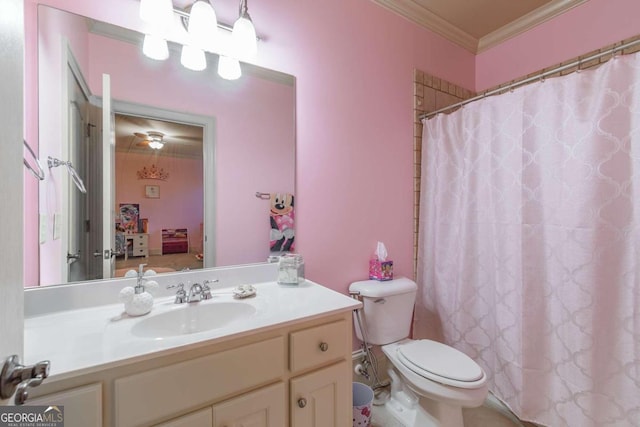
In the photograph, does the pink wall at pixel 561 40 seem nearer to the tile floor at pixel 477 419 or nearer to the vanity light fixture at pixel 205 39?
the vanity light fixture at pixel 205 39

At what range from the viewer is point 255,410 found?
913 mm

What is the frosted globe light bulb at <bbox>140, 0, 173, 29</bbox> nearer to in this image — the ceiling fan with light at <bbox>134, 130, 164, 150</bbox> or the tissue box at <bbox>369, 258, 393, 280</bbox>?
the ceiling fan with light at <bbox>134, 130, 164, 150</bbox>

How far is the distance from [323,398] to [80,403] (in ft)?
2.39

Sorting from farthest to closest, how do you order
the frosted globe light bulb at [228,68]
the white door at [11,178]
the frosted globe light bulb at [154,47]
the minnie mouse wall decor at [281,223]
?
the minnie mouse wall decor at [281,223], the frosted globe light bulb at [228,68], the frosted globe light bulb at [154,47], the white door at [11,178]

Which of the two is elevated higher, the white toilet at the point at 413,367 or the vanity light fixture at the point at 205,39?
the vanity light fixture at the point at 205,39

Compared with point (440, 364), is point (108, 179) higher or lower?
higher

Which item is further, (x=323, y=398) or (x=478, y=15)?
(x=478, y=15)

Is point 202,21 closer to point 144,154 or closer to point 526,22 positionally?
point 144,154

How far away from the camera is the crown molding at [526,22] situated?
1.87 m

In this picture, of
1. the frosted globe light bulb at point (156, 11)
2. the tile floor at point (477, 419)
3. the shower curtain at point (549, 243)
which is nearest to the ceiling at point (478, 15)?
the shower curtain at point (549, 243)

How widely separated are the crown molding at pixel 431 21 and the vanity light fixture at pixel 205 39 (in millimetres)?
1005

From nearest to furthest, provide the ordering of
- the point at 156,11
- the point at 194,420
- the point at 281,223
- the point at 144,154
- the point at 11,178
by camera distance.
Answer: the point at 11,178 < the point at 194,420 < the point at 156,11 < the point at 144,154 < the point at 281,223

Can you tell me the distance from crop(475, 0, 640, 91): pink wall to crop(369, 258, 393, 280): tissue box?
5.66 feet

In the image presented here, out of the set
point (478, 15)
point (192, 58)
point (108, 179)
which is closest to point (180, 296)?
point (108, 179)
